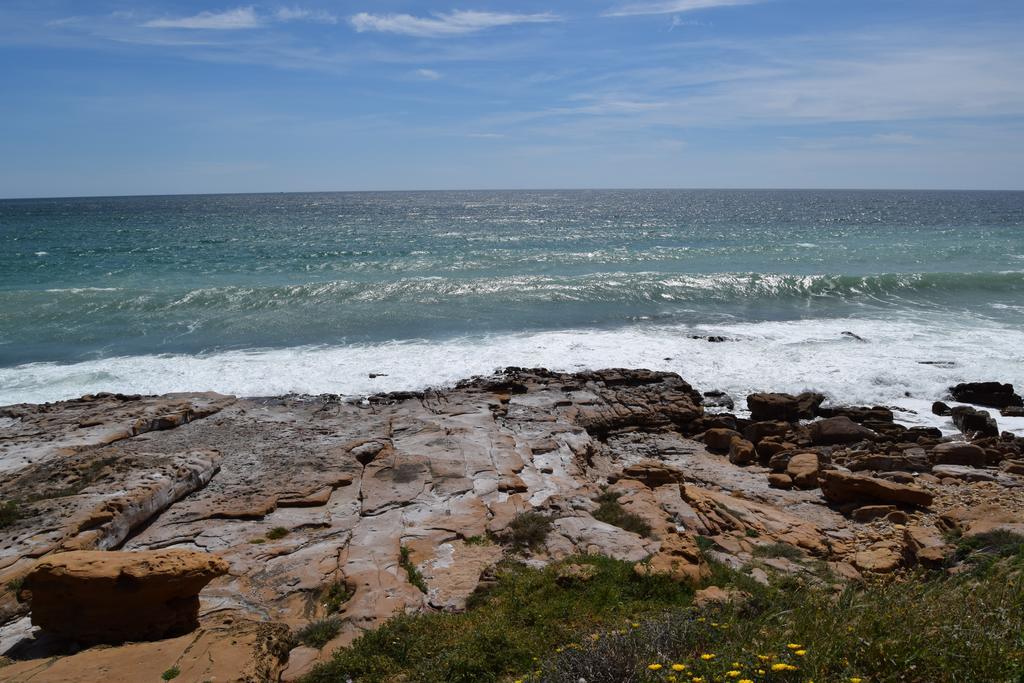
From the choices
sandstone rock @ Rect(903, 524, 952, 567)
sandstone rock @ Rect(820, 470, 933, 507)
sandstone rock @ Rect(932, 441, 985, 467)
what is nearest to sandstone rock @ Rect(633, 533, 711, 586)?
sandstone rock @ Rect(903, 524, 952, 567)

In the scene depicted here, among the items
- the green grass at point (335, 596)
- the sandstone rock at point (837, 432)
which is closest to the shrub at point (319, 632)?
the green grass at point (335, 596)

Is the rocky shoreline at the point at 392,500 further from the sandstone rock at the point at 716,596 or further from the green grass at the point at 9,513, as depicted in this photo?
the sandstone rock at the point at 716,596

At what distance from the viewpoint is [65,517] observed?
28.7 ft

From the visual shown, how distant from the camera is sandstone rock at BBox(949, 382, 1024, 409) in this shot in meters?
16.8

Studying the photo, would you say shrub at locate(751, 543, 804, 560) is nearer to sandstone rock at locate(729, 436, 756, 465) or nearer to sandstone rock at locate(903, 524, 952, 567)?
sandstone rock at locate(903, 524, 952, 567)

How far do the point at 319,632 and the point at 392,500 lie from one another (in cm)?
368

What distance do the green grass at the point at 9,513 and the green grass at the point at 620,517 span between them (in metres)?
7.77

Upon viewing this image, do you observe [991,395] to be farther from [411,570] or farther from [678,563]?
[411,570]

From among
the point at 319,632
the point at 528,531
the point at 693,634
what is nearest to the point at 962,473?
the point at 528,531

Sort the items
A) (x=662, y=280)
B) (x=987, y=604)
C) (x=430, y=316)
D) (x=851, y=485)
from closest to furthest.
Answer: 1. (x=987, y=604)
2. (x=851, y=485)
3. (x=430, y=316)
4. (x=662, y=280)

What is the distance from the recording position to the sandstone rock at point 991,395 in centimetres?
1678

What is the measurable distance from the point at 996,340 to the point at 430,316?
1988 cm

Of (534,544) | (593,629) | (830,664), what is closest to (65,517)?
(534,544)

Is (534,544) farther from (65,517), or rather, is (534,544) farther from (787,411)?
(787,411)
